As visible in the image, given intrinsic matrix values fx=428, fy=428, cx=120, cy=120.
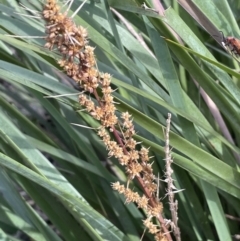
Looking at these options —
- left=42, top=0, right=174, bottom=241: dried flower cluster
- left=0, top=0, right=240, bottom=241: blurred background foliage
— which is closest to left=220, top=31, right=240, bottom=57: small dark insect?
left=0, top=0, right=240, bottom=241: blurred background foliage

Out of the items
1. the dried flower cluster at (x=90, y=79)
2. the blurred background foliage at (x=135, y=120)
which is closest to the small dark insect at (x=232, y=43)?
the blurred background foliage at (x=135, y=120)

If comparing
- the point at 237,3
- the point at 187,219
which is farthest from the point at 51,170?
the point at 237,3

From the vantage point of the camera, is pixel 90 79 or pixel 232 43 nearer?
pixel 90 79

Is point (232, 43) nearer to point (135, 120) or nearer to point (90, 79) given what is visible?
point (135, 120)

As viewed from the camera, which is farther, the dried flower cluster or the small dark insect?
the small dark insect

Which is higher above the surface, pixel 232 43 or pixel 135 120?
pixel 232 43

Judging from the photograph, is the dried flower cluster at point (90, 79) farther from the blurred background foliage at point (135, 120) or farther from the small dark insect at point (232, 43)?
the small dark insect at point (232, 43)

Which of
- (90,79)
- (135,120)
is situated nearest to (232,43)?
(135,120)

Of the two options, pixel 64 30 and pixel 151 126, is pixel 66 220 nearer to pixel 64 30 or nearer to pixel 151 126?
pixel 151 126

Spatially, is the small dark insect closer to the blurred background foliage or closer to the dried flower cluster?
the blurred background foliage
